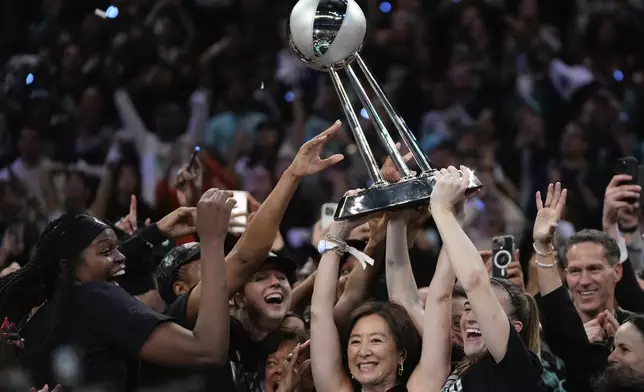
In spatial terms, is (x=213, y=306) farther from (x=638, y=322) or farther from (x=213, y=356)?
(x=638, y=322)

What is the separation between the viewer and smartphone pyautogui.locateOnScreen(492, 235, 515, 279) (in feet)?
17.8

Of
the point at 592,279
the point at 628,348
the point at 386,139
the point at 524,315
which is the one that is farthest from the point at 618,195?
the point at 386,139

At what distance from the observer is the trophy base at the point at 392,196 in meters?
4.30

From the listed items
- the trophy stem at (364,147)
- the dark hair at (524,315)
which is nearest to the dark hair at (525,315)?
the dark hair at (524,315)

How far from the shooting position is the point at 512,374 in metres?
3.99

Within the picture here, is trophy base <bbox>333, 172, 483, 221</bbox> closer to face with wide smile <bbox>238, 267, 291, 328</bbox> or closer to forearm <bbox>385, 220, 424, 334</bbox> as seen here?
forearm <bbox>385, 220, 424, 334</bbox>

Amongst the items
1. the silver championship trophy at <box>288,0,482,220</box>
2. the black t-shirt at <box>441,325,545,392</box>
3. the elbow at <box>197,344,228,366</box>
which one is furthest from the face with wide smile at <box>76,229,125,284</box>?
the black t-shirt at <box>441,325,545,392</box>

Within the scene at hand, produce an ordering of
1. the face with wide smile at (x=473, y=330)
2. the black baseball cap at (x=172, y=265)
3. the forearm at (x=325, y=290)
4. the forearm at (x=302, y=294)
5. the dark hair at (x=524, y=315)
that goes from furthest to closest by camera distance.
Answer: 1. the forearm at (x=302, y=294)
2. the black baseball cap at (x=172, y=265)
3. the forearm at (x=325, y=290)
4. the dark hair at (x=524, y=315)
5. the face with wide smile at (x=473, y=330)

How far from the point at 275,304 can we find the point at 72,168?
4.32m

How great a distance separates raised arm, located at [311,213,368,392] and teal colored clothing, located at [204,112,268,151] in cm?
538

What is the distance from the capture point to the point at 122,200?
28.6 ft

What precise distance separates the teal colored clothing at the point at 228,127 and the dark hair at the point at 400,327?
17.9ft

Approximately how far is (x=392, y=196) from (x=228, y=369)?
3.34 feet

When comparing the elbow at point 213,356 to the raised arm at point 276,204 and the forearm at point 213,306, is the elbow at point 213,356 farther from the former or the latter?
the raised arm at point 276,204
